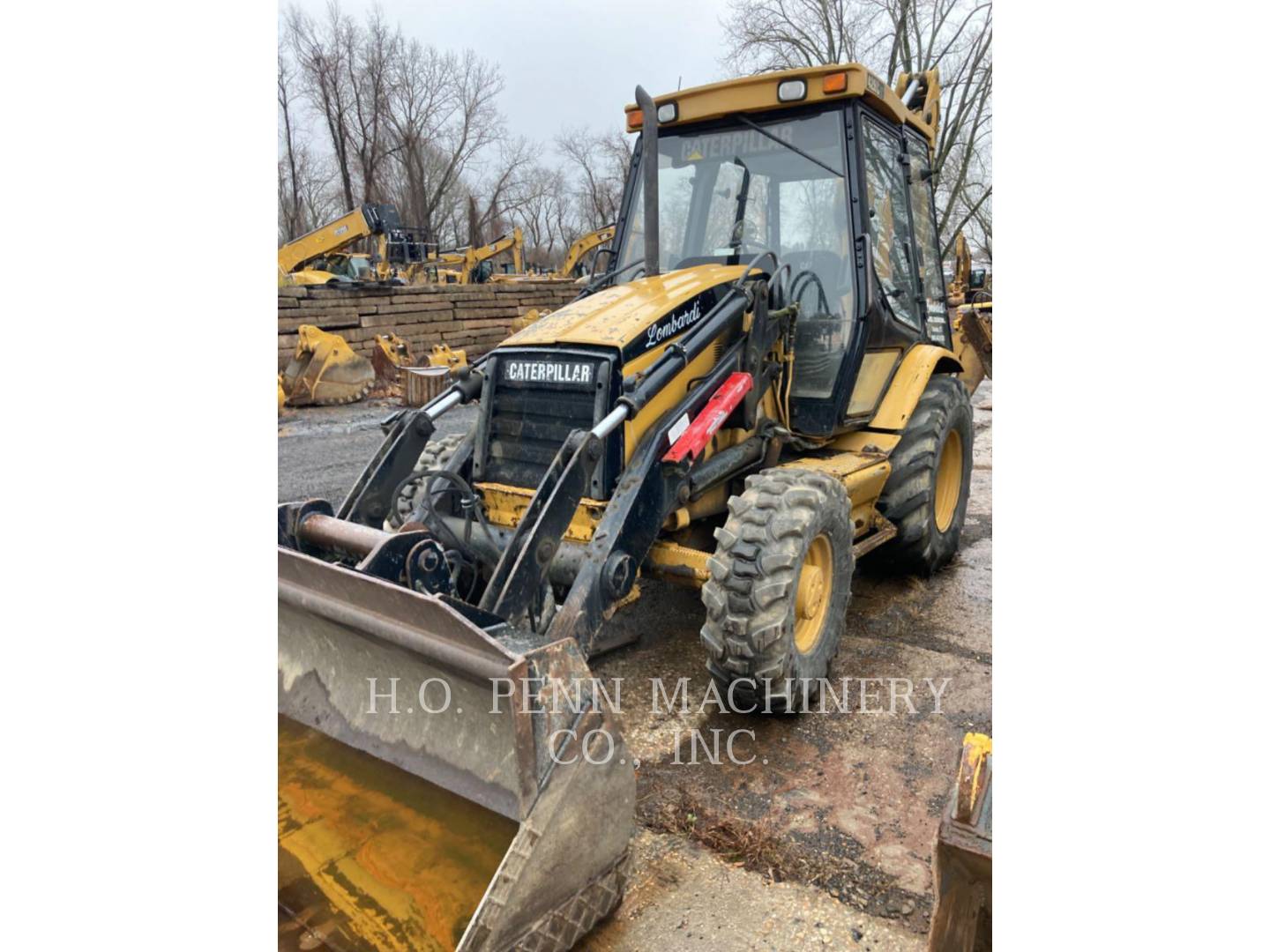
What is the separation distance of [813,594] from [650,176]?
182 centimetres

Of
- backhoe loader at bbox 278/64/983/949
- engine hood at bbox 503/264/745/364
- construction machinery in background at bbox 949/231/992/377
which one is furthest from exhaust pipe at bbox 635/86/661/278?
construction machinery in background at bbox 949/231/992/377

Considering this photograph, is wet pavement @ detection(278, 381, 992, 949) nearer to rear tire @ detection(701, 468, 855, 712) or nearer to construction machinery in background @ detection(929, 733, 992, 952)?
rear tire @ detection(701, 468, 855, 712)

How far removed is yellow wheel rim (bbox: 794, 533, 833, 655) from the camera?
11.0ft

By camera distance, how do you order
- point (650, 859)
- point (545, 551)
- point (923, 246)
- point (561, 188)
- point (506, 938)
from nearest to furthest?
1. point (506, 938)
2. point (650, 859)
3. point (545, 551)
4. point (923, 246)
5. point (561, 188)

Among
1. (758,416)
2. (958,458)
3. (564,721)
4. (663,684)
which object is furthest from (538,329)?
(958,458)

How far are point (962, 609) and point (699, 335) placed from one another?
80.3 inches

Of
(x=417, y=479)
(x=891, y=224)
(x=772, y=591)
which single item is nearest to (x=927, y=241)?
(x=891, y=224)

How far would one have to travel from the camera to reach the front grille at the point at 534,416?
130 inches

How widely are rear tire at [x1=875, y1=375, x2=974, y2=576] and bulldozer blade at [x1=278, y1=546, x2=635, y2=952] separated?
8.32ft

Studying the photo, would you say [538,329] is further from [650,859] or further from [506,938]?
[506,938]

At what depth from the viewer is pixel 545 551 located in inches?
110

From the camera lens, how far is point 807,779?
9.91ft

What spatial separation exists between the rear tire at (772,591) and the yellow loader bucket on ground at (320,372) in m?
9.18

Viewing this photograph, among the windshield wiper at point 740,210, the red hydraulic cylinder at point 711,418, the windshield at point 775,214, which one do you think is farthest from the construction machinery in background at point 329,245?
the red hydraulic cylinder at point 711,418
